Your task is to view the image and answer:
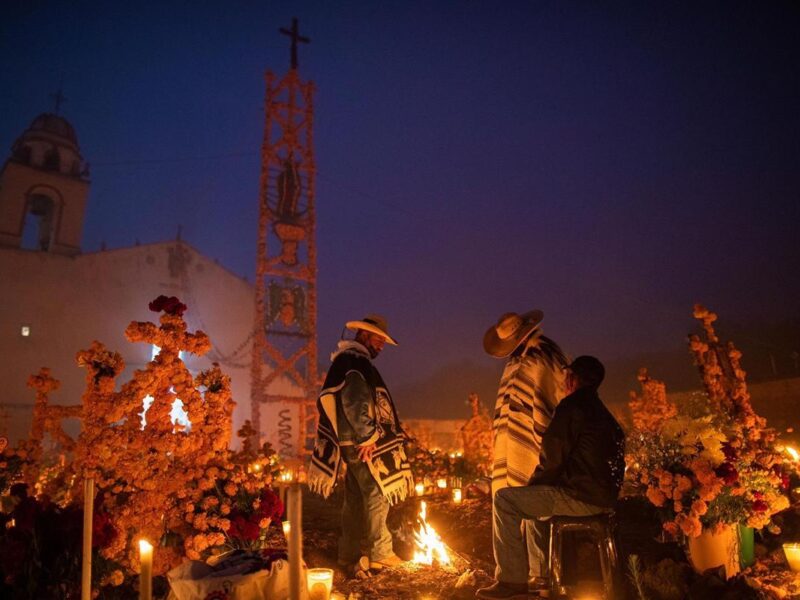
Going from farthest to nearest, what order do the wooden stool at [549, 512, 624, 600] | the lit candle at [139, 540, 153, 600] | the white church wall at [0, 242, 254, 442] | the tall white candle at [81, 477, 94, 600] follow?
the white church wall at [0, 242, 254, 442], the wooden stool at [549, 512, 624, 600], the tall white candle at [81, 477, 94, 600], the lit candle at [139, 540, 153, 600]

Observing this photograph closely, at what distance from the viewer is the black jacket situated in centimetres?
372

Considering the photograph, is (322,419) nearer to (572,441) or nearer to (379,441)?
(379,441)

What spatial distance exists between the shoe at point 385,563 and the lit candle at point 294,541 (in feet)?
10.6

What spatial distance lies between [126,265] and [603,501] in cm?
2692

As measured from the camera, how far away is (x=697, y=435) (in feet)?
14.4

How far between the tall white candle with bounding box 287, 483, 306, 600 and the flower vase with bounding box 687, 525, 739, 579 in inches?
146

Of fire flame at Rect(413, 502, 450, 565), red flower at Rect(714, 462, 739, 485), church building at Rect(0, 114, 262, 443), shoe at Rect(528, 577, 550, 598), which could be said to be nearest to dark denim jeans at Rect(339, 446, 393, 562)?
fire flame at Rect(413, 502, 450, 565)

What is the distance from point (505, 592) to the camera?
12.6 feet

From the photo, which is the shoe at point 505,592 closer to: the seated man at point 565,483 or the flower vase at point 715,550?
the seated man at point 565,483

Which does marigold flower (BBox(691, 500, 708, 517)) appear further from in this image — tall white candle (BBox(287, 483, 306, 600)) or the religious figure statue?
the religious figure statue

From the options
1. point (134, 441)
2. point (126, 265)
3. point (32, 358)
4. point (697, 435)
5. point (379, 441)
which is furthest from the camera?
point (126, 265)

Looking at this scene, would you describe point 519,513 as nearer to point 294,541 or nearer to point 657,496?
point 657,496

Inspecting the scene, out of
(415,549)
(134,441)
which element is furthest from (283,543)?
(134,441)

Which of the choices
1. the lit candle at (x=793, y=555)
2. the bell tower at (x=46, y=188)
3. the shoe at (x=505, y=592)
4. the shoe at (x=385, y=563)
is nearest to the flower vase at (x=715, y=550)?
the lit candle at (x=793, y=555)
